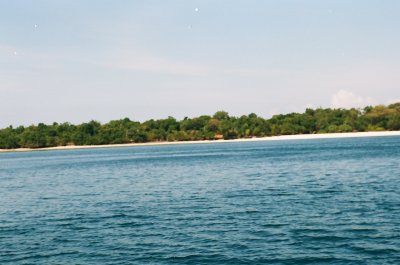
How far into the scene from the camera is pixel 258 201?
158ft

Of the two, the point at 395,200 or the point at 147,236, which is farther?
the point at 395,200

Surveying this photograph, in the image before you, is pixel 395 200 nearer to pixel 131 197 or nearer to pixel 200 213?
pixel 200 213

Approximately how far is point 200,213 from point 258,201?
8.26 metres

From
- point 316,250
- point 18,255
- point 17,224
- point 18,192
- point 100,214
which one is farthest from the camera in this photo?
point 18,192

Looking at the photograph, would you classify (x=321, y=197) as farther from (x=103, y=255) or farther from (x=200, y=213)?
(x=103, y=255)

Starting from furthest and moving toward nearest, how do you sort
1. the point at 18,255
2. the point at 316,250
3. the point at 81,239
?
the point at 81,239 < the point at 18,255 < the point at 316,250

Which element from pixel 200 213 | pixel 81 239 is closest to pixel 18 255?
pixel 81 239

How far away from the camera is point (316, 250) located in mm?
28188

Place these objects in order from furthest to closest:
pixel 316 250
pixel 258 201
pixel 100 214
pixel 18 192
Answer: pixel 18 192 < pixel 258 201 < pixel 100 214 < pixel 316 250

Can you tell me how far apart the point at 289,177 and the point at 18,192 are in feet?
139

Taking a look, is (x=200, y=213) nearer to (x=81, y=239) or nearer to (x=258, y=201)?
(x=258, y=201)

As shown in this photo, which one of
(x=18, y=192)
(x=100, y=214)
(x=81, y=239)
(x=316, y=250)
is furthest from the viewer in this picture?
(x=18, y=192)

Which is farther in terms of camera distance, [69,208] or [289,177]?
[289,177]

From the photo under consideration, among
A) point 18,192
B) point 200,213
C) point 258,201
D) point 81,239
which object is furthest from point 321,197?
point 18,192
